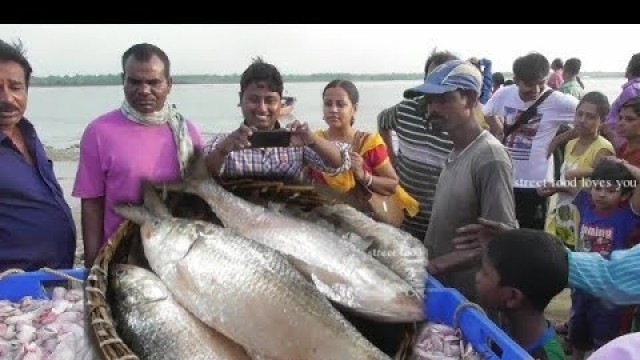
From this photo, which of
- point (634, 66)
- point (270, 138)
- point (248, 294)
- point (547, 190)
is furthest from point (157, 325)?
point (634, 66)

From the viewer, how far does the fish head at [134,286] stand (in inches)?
76.7

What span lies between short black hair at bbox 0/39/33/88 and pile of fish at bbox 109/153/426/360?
2.96 feet

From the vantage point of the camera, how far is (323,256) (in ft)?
6.94

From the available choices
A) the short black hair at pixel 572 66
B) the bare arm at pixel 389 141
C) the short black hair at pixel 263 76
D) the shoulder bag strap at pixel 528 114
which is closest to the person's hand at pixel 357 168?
the short black hair at pixel 263 76

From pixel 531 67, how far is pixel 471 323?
117 inches

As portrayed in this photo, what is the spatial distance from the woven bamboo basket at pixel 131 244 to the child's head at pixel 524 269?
408mm

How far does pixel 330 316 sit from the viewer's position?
5.91ft

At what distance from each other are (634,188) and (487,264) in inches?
57.8

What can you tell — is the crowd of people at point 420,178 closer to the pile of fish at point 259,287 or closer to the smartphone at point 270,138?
the smartphone at point 270,138

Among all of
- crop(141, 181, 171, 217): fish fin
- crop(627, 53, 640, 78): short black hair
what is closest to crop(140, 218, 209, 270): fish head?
crop(141, 181, 171, 217): fish fin

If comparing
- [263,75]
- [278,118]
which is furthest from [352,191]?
[263,75]

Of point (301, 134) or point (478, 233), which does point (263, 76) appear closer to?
point (301, 134)

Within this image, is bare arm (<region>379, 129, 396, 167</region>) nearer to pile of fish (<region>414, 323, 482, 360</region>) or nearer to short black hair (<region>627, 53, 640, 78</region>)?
short black hair (<region>627, 53, 640, 78</region>)
